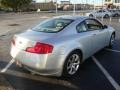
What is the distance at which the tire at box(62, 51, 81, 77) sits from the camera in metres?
6.64

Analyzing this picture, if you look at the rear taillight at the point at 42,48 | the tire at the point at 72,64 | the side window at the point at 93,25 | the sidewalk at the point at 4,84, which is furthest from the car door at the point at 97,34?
the sidewalk at the point at 4,84

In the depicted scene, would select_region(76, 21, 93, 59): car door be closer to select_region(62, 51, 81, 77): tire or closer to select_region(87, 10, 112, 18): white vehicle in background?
select_region(62, 51, 81, 77): tire

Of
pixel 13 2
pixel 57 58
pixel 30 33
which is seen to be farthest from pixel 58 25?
pixel 13 2

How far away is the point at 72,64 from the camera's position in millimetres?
6984

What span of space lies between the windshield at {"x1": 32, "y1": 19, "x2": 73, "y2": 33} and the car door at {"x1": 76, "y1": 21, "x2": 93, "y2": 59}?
380 mm

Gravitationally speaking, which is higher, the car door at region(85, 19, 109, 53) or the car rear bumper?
the car door at region(85, 19, 109, 53)

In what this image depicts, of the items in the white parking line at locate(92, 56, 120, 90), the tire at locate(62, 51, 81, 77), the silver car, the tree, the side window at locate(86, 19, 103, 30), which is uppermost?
the tree

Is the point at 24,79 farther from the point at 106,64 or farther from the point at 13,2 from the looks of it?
the point at 13,2

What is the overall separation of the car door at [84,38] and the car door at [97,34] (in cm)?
28

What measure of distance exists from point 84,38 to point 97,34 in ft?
3.80

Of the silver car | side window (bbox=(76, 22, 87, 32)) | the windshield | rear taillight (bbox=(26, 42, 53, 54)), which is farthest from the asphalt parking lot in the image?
the windshield

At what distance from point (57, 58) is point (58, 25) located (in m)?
1.41

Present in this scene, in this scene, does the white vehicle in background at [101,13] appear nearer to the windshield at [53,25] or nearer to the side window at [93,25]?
the side window at [93,25]

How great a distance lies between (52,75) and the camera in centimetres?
646
